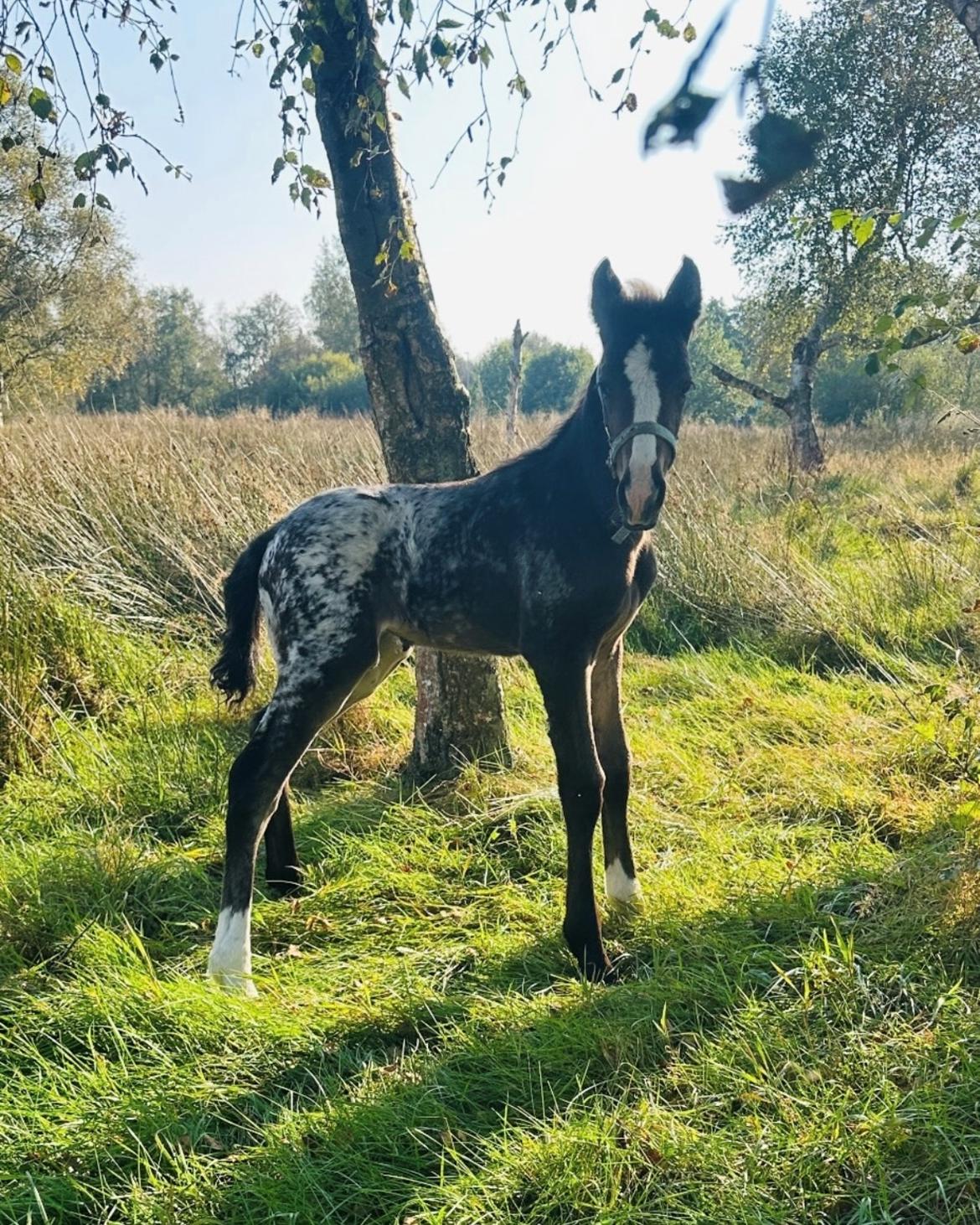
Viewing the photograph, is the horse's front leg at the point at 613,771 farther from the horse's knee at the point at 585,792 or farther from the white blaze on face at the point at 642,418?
the white blaze on face at the point at 642,418

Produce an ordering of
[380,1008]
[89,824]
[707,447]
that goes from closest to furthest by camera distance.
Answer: [380,1008], [89,824], [707,447]

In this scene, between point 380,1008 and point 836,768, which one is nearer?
point 380,1008

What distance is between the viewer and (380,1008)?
246 cm

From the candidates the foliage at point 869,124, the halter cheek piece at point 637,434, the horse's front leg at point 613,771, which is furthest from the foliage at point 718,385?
the halter cheek piece at point 637,434

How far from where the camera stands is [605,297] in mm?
2582

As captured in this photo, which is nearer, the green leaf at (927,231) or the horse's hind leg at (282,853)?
the green leaf at (927,231)

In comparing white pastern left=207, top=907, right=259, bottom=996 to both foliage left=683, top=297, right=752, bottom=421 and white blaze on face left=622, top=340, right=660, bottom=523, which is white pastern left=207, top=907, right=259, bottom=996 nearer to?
white blaze on face left=622, top=340, right=660, bottom=523

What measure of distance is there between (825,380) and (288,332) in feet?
129

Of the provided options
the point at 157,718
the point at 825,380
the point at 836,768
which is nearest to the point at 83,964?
the point at 157,718

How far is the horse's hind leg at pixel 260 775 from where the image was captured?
2709mm

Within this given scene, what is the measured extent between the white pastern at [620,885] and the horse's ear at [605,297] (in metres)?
1.92

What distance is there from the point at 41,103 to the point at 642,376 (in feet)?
6.57

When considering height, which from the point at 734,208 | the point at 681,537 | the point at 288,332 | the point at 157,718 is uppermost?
the point at 288,332

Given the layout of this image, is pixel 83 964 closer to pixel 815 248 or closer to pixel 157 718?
pixel 157 718
